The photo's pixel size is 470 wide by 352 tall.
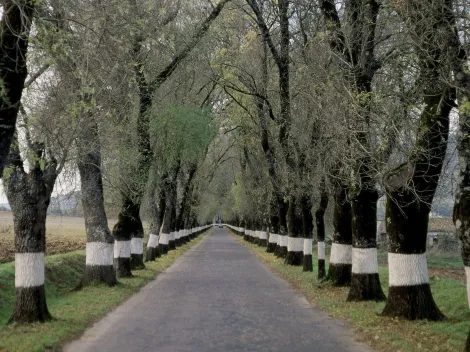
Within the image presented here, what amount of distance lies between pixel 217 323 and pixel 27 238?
426 cm

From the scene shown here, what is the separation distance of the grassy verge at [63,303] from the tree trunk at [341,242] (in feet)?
20.8

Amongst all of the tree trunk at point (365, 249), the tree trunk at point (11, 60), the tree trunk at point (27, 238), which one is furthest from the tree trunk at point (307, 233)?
the tree trunk at point (11, 60)

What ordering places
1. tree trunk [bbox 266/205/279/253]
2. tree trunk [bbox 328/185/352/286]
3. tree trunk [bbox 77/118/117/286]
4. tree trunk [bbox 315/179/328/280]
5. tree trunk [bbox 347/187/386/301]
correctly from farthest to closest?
tree trunk [bbox 266/205/279/253] → tree trunk [bbox 315/179/328/280] → tree trunk [bbox 77/118/117/286] → tree trunk [bbox 328/185/352/286] → tree trunk [bbox 347/187/386/301]

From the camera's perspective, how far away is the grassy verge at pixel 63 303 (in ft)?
32.9

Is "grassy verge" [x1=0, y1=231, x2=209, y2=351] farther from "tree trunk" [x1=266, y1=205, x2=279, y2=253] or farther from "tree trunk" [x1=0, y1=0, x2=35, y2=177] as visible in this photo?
"tree trunk" [x1=266, y1=205, x2=279, y2=253]

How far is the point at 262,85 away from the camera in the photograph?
27312 millimetres

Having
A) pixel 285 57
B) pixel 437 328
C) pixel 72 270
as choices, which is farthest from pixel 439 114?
pixel 72 270

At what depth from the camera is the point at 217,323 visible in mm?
12367

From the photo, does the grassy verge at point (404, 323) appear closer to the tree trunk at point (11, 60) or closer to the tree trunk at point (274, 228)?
the tree trunk at point (11, 60)

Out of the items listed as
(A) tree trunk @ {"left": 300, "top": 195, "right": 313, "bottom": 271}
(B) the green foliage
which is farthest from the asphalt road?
(B) the green foliage

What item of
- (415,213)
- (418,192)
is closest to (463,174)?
(418,192)

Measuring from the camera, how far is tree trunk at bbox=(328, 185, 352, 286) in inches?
702

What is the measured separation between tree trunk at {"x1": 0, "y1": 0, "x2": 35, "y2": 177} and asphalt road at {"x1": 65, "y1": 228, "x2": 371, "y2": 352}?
4.09 meters

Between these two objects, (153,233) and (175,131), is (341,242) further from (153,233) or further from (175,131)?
(153,233)
